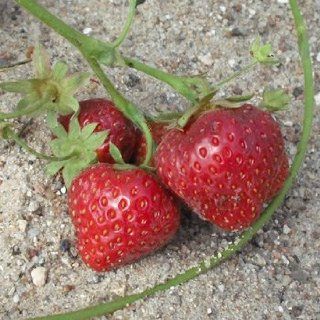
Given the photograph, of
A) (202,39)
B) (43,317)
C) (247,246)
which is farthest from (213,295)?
(202,39)

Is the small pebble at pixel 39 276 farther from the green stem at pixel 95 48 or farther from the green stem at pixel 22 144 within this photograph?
the green stem at pixel 95 48

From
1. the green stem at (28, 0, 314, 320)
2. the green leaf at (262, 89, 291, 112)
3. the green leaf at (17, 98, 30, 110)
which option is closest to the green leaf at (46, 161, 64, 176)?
the green leaf at (17, 98, 30, 110)

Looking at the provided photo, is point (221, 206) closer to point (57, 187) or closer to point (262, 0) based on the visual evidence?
point (57, 187)

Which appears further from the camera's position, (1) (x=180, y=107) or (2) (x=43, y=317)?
(1) (x=180, y=107)

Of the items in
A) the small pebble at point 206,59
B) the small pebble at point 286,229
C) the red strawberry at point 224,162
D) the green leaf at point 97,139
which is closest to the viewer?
the red strawberry at point 224,162

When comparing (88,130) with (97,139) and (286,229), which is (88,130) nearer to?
(97,139)

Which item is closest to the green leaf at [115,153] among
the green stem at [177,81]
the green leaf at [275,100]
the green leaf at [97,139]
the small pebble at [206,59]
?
the green leaf at [97,139]
